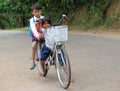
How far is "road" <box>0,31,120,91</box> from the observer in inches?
304

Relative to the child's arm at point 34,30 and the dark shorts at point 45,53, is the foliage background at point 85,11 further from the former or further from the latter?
the dark shorts at point 45,53

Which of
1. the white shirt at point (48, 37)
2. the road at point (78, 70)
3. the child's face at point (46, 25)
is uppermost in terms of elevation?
the child's face at point (46, 25)

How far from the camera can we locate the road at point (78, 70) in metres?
7.72

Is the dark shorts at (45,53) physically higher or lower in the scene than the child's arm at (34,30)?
lower

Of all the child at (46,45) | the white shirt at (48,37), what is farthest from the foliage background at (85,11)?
the white shirt at (48,37)

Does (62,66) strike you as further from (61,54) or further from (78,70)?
(78,70)

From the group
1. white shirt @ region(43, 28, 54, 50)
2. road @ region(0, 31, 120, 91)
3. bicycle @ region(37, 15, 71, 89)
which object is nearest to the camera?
bicycle @ region(37, 15, 71, 89)

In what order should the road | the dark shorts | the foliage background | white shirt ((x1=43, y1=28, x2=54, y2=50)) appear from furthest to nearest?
the foliage background, the dark shorts, the road, white shirt ((x1=43, y1=28, x2=54, y2=50))

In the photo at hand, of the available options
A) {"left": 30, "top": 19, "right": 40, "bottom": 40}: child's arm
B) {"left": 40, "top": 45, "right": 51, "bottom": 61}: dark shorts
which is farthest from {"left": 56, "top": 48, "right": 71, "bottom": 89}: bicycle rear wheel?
{"left": 30, "top": 19, "right": 40, "bottom": 40}: child's arm

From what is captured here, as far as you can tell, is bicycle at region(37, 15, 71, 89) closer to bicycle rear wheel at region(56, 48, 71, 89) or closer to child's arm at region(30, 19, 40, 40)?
bicycle rear wheel at region(56, 48, 71, 89)

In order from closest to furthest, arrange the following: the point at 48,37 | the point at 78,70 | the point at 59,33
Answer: the point at 59,33
the point at 48,37
the point at 78,70

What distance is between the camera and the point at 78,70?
9227 millimetres

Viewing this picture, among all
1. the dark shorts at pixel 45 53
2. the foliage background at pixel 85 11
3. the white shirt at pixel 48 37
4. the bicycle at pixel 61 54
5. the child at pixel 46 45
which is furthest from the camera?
the foliage background at pixel 85 11

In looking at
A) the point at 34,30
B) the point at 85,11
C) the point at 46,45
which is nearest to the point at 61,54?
the point at 46,45
